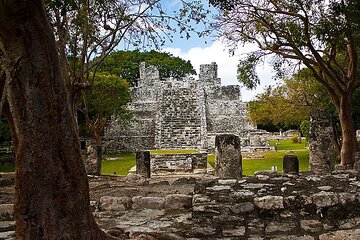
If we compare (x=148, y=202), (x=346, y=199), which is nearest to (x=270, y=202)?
(x=346, y=199)

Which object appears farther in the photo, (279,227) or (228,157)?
(228,157)

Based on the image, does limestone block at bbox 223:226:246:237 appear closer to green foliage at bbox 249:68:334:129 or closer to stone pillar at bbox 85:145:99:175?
stone pillar at bbox 85:145:99:175

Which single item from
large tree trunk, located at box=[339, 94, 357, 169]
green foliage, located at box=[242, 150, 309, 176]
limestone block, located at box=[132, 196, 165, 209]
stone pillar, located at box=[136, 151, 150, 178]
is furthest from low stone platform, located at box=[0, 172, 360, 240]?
green foliage, located at box=[242, 150, 309, 176]

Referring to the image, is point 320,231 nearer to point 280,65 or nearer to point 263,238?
point 263,238

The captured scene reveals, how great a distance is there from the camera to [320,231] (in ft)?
13.8

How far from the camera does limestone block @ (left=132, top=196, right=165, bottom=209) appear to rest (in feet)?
18.3

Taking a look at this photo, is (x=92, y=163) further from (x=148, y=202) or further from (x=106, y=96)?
(x=106, y=96)

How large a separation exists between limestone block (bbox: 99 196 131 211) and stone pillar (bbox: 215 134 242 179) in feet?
Result: 17.1

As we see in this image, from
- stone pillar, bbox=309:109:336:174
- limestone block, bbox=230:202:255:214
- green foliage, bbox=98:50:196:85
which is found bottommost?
limestone block, bbox=230:202:255:214

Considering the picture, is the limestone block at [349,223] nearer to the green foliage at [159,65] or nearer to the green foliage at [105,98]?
the green foliage at [105,98]

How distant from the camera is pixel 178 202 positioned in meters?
5.48

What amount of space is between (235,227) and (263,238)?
379 millimetres

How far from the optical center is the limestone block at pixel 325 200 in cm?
448

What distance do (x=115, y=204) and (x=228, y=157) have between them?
538cm
